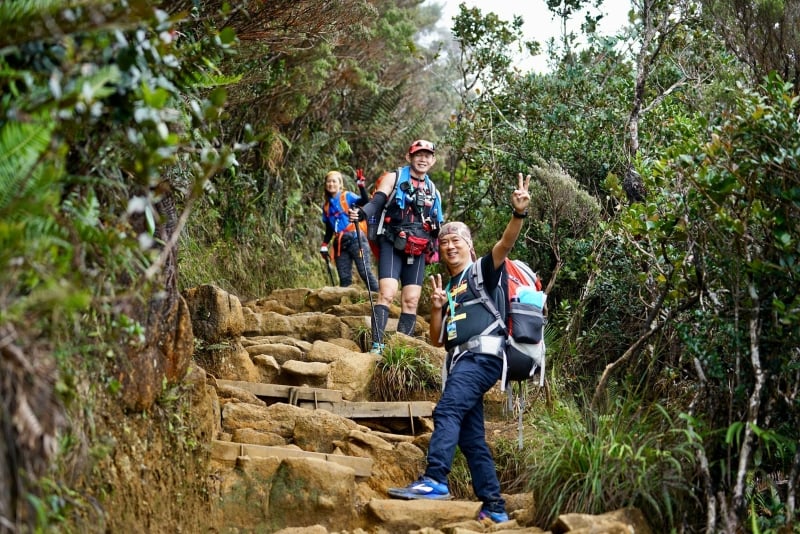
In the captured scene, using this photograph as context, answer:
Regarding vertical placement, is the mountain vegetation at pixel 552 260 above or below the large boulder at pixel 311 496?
above

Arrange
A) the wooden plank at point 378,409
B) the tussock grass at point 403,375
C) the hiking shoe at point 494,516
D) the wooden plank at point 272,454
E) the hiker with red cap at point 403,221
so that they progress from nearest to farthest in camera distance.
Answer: the hiking shoe at point 494,516 → the wooden plank at point 272,454 → the wooden plank at point 378,409 → the tussock grass at point 403,375 → the hiker with red cap at point 403,221

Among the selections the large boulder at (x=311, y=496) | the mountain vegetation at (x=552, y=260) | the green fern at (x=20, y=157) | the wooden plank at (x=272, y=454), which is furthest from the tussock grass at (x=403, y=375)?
the green fern at (x=20, y=157)

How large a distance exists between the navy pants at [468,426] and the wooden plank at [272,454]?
856 mm

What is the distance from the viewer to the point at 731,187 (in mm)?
5426

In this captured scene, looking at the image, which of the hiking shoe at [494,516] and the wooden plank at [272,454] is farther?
the wooden plank at [272,454]

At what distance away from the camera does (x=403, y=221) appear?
9156 mm

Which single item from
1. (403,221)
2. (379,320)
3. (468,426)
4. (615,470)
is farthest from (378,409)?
(615,470)

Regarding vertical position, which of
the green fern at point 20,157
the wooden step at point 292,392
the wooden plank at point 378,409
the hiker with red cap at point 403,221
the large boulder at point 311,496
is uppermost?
the hiker with red cap at point 403,221

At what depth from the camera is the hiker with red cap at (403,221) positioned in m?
9.13

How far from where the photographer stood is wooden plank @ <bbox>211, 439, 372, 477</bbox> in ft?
20.9

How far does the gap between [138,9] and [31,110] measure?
0.59m

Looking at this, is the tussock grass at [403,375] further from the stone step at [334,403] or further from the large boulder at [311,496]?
Answer: the large boulder at [311,496]

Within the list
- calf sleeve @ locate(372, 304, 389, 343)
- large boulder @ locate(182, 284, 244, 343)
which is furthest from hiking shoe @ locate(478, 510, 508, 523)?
calf sleeve @ locate(372, 304, 389, 343)

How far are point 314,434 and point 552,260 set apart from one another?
14.7 ft
